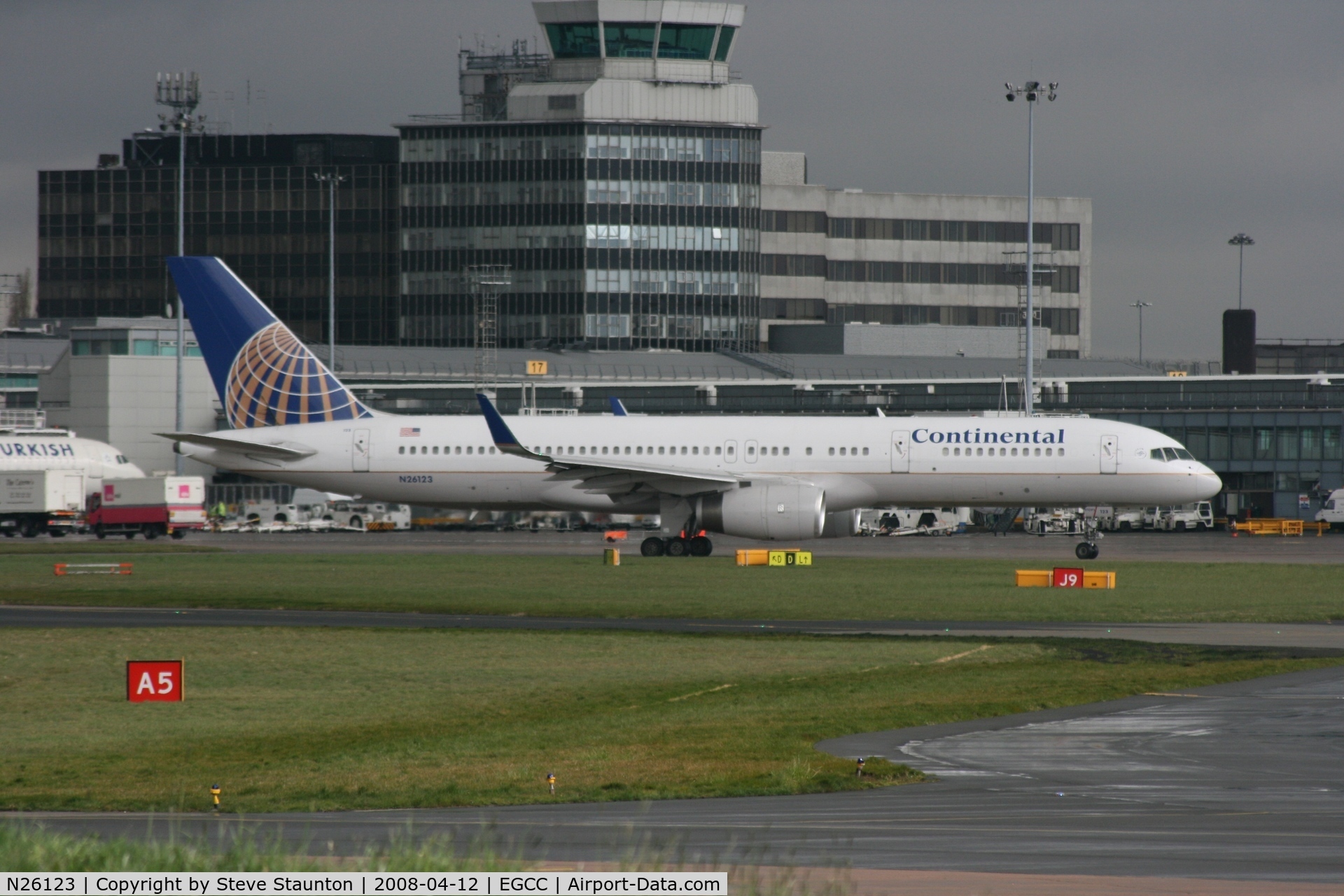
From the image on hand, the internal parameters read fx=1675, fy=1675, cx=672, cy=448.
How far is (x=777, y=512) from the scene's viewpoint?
55188mm

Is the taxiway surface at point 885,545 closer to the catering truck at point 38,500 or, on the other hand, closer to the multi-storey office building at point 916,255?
the catering truck at point 38,500

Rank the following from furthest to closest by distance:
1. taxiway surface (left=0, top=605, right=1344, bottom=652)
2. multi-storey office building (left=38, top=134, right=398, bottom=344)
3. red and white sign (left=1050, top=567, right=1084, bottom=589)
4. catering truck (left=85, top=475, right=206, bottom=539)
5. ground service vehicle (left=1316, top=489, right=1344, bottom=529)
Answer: multi-storey office building (left=38, top=134, right=398, bottom=344) < ground service vehicle (left=1316, top=489, right=1344, bottom=529) < catering truck (left=85, top=475, right=206, bottom=539) < red and white sign (left=1050, top=567, right=1084, bottom=589) < taxiway surface (left=0, top=605, right=1344, bottom=652)

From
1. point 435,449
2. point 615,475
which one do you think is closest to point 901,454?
point 615,475

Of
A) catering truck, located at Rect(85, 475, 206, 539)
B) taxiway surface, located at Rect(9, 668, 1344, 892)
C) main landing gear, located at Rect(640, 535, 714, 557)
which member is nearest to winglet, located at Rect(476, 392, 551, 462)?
main landing gear, located at Rect(640, 535, 714, 557)

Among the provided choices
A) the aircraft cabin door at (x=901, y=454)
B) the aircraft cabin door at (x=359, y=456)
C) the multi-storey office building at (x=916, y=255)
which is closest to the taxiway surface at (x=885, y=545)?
the aircraft cabin door at (x=901, y=454)

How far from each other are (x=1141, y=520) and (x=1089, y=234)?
9460 cm

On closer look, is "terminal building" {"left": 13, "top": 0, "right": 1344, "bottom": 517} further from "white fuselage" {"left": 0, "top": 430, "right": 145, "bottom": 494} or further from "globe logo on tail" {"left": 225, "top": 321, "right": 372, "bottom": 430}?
"globe logo on tail" {"left": 225, "top": 321, "right": 372, "bottom": 430}

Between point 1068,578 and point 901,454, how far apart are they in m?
13.2

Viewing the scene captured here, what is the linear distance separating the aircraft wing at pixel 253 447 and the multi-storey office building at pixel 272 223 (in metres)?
114

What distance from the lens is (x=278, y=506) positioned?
108m

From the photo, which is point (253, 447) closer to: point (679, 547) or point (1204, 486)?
point (679, 547)

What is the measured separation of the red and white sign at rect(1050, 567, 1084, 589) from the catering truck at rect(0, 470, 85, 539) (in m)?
59.6

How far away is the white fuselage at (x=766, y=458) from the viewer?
190 feet

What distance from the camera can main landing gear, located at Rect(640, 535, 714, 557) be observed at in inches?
2299
